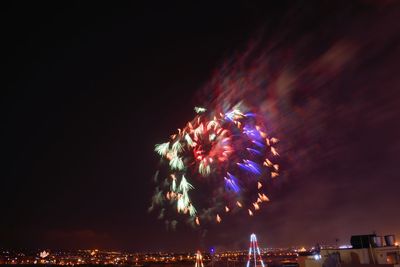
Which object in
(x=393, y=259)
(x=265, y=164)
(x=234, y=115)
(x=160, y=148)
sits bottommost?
(x=393, y=259)

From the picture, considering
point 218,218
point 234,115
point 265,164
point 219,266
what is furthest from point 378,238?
point 219,266

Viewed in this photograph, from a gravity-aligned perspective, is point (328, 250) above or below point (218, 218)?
below

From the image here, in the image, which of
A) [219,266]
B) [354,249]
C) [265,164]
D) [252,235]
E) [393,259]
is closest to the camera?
[393,259]

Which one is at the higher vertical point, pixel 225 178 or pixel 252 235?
pixel 225 178

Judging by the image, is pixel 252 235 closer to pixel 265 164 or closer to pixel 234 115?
pixel 265 164

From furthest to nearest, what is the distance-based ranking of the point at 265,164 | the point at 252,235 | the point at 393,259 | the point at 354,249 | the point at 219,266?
the point at 219,266
the point at 252,235
the point at 265,164
the point at 354,249
the point at 393,259

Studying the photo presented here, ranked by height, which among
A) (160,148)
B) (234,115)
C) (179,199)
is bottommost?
(179,199)

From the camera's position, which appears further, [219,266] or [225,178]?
[219,266]

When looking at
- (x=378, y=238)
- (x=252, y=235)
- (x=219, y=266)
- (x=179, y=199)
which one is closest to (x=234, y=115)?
(x=179, y=199)

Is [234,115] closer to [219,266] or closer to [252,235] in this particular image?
[252,235]
